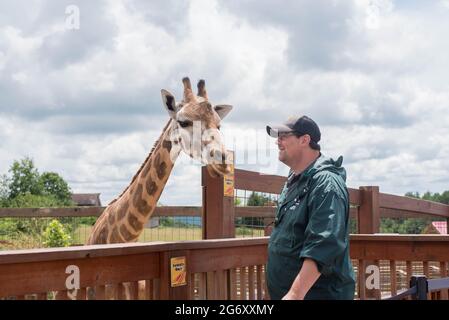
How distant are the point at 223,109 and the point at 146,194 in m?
1.31

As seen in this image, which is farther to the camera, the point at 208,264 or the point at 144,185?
the point at 144,185

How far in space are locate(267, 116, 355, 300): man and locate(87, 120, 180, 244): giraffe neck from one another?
9.31 feet

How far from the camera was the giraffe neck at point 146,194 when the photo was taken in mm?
6344

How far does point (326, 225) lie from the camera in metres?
3.11

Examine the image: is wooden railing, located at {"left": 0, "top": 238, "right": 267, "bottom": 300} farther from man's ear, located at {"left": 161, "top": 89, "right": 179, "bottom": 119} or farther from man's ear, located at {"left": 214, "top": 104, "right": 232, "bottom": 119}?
man's ear, located at {"left": 214, "top": 104, "right": 232, "bottom": 119}

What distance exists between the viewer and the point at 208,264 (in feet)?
14.7

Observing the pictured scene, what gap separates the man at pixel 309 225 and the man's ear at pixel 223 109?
3145mm

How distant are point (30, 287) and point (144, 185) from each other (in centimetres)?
324

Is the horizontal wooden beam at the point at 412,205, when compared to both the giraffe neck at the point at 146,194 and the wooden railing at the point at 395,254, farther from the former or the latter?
the giraffe neck at the point at 146,194

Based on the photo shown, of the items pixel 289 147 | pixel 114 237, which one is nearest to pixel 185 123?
pixel 114 237
